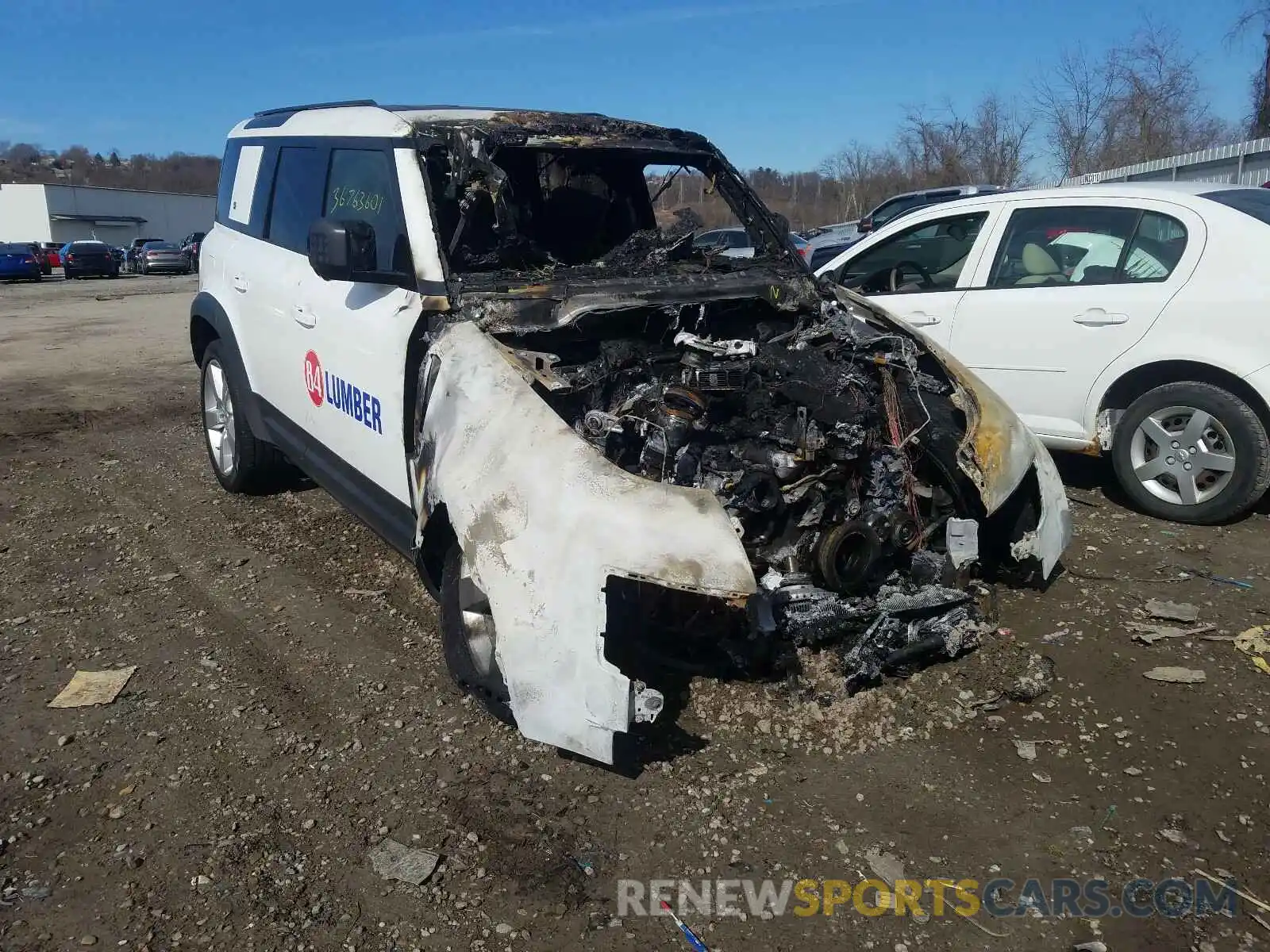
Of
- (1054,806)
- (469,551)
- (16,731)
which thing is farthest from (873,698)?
(16,731)

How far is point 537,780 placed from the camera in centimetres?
303

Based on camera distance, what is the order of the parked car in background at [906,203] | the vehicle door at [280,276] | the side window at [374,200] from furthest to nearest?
1. the parked car in background at [906,203]
2. the vehicle door at [280,276]
3. the side window at [374,200]

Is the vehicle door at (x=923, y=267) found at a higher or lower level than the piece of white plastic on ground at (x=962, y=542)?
higher

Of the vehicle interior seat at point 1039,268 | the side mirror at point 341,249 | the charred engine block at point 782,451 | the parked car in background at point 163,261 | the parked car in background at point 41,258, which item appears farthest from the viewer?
the parked car in background at point 163,261

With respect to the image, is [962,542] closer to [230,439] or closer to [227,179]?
[230,439]

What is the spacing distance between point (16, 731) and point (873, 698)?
3.03 metres

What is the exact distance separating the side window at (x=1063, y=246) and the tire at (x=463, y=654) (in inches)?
154

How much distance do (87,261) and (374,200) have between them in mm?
36012

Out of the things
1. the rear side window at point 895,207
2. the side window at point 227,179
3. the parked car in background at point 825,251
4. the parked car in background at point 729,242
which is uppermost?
the rear side window at point 895,207

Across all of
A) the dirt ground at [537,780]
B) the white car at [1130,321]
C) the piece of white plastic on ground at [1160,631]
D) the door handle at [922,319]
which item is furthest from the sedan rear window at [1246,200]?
the piece of white plastic on ground at [1160,631]

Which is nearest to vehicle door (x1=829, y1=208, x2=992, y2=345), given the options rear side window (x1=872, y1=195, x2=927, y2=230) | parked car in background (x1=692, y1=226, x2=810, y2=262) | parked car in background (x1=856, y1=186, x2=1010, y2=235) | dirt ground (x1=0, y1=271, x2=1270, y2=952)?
parked car in background (x1=692, y1=226, x2=810, y2=262)

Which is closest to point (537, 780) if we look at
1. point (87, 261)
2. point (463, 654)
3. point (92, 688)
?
point (463, 654)

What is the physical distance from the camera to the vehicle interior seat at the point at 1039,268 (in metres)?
5.44

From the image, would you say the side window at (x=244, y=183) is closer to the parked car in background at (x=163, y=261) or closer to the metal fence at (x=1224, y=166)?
the metal fence at (x=1224, y=166)
